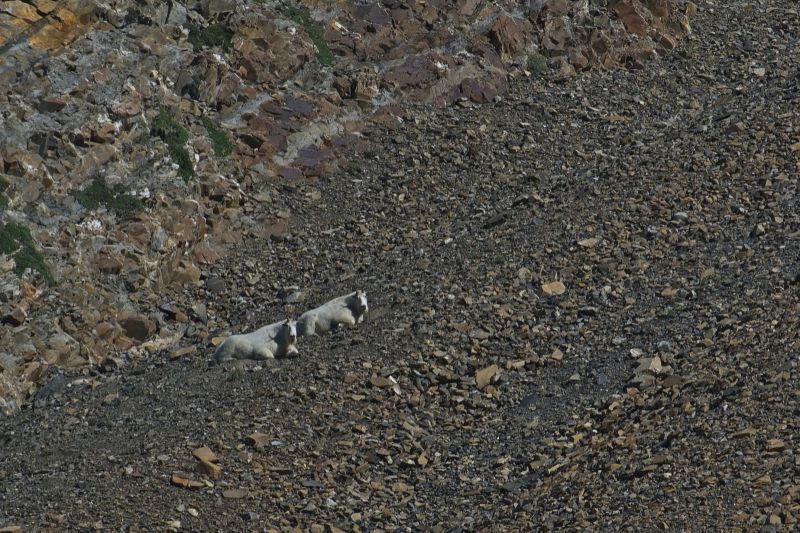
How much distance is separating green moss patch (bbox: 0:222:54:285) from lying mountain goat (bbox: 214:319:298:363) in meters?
3.71

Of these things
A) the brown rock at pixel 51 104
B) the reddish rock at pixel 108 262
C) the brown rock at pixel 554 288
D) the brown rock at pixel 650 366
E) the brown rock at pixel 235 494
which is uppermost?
the brown rock at pixel 650 366

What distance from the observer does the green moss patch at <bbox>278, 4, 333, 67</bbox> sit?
1017 inches

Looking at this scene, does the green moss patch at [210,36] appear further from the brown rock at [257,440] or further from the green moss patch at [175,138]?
the brown rock at [257,440]

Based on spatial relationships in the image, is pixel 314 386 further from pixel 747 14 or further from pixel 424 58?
pixel 747 14

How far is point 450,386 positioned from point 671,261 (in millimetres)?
4664

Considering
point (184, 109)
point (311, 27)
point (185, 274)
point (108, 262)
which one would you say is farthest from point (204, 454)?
point (311, 27)

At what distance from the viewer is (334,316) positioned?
61.4ft

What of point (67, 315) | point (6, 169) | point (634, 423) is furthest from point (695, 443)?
point (6, 169)

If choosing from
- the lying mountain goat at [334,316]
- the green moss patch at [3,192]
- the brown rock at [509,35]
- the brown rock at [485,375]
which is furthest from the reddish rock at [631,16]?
the green moss patch at [3,192]

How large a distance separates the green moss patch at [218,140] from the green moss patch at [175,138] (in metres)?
0.59

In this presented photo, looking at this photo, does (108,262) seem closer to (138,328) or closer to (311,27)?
(138,328)

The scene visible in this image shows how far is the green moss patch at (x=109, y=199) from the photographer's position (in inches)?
833

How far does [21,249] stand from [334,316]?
559 cm

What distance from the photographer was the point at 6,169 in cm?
2081
